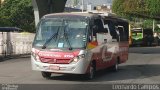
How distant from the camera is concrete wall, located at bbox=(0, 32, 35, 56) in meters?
34.8

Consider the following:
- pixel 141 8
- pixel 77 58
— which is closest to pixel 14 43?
pixel 77 58

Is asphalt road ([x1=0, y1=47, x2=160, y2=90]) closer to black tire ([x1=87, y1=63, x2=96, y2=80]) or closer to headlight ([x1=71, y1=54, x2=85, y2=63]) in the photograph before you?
black tire ([x1=87, y1=63, x2=96, y2=80])

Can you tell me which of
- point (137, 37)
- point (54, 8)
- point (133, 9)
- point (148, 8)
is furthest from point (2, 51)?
point (133, 9)

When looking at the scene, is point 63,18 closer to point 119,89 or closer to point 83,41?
point 83,41

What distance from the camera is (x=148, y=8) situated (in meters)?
75.1

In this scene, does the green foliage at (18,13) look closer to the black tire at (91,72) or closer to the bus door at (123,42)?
the bus door at (123,42)

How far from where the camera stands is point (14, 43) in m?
35.7

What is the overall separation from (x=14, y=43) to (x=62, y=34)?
63.1 feet

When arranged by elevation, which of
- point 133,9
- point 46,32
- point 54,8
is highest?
point 46,32

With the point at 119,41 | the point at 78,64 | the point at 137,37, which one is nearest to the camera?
the point at 78,64

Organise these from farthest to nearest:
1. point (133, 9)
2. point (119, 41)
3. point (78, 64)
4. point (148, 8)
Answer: point (133, 9)
point (148, 8)
point (119, 41)
point (78, 64)

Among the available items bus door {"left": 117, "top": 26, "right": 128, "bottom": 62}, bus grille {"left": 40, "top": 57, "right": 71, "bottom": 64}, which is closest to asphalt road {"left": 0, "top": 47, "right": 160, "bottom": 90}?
bus grille {"left": 40, "top": 57, "right": 71, "bottom": 64}

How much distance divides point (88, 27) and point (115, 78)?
233 centimetres

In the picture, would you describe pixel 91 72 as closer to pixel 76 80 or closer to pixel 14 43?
pixel 76 80
